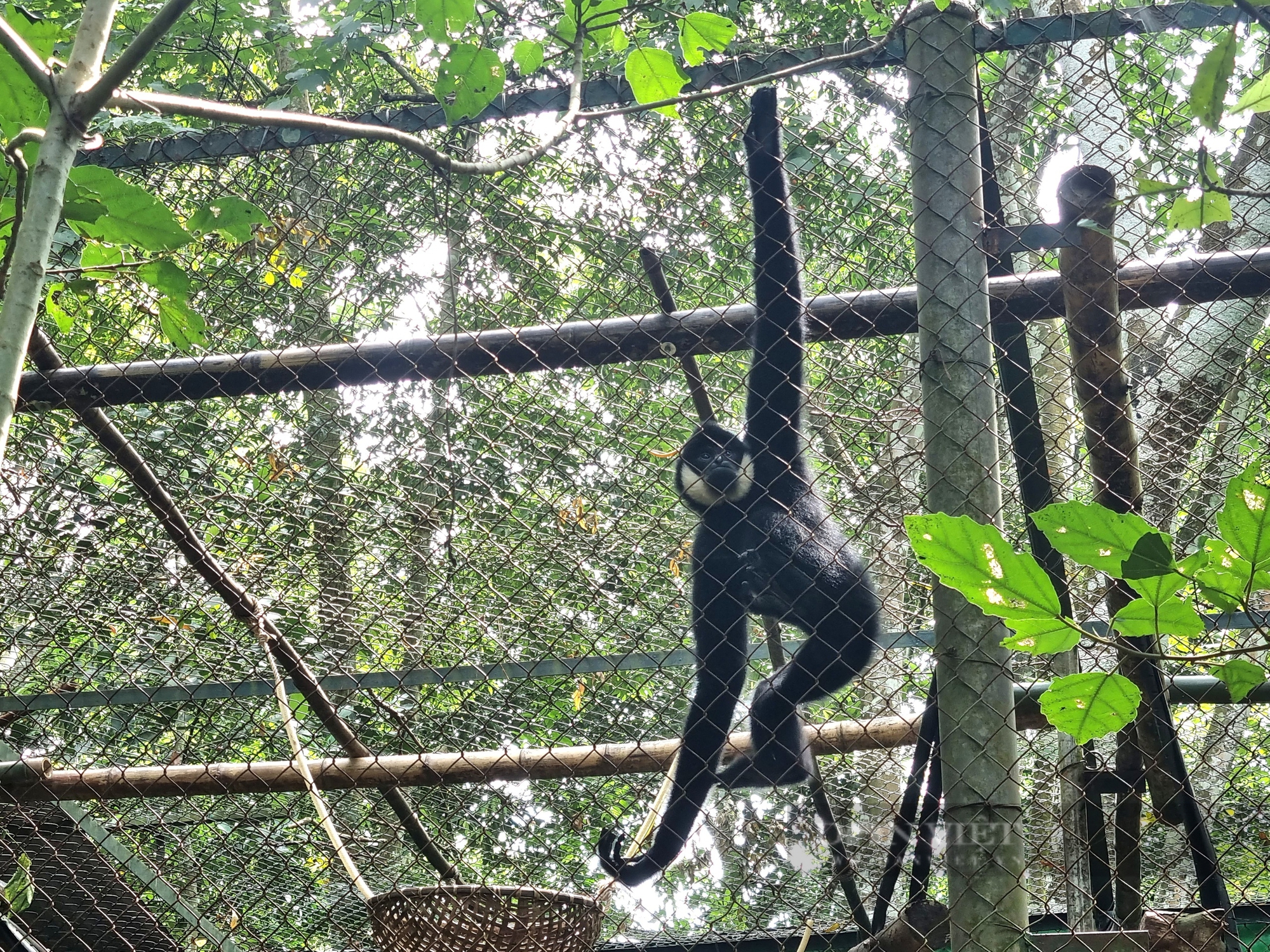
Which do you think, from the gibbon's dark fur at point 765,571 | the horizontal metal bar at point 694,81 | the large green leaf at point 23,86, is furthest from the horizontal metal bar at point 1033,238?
the large green leaf at point 23,86

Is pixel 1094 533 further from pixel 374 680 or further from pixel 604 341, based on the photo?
pixel 374 680

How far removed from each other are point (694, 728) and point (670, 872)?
145 cm

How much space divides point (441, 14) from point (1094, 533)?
1.18m

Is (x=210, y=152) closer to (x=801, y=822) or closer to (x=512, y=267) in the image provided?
(x=512, y=267)

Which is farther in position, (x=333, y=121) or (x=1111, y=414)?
(x=1111, y=414)

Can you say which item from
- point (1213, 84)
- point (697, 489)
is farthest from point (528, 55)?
point (697, 489)

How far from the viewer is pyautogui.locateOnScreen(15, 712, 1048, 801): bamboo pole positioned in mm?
2533

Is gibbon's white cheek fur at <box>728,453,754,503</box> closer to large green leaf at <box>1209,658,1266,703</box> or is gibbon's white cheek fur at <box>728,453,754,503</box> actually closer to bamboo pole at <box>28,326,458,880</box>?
bamboo pole at <box>28,326,458,880</box>

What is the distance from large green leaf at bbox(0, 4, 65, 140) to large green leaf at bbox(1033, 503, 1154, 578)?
993mm

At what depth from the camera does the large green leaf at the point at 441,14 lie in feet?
4.63

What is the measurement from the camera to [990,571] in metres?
0.74

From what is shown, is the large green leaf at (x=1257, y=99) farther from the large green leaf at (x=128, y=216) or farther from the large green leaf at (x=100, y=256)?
the large green leaf at (x=100, y=256)

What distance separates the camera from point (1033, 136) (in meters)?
2.25

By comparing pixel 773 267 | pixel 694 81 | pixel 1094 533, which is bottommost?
pixel 1094 533
